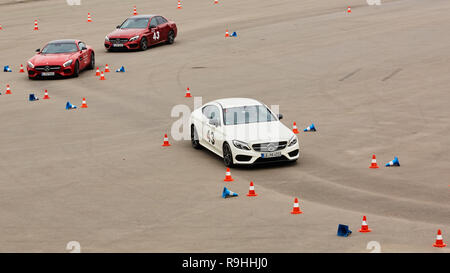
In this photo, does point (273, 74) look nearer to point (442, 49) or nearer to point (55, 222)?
point (442, 49)

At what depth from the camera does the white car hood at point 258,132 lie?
64.4ft

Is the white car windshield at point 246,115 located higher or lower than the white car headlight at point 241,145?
higher

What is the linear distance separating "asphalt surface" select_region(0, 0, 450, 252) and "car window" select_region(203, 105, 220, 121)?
108cm

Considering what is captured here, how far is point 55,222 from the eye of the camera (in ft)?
50.1

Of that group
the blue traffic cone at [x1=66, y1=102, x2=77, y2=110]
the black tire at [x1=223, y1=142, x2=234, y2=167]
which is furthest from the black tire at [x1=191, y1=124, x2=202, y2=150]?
the blue traffic cone at [x1=66, y1=102, x2=77, y2=110]

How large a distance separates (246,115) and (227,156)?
154 centimetres

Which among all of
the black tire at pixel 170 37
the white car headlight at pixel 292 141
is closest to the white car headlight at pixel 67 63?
the black tire at pixel 170 37

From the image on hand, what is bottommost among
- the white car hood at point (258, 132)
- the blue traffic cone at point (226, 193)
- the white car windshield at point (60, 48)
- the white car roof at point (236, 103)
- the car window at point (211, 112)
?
the blue traffic cone at point (226, 193)

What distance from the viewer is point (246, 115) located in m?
20.9

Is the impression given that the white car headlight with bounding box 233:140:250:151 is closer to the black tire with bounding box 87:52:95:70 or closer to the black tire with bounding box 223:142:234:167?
the black tire with bounding box 223:142:234:167

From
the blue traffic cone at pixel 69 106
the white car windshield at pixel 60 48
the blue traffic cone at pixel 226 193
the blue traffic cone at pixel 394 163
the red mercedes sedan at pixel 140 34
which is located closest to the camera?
the blue traffic cone at pixel 226 193

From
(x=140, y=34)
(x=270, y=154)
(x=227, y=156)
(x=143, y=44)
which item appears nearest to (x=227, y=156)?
(x=227, y=156)

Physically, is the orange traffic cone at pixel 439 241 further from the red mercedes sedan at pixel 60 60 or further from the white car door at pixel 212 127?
the red mercedes sedan at pixel 60 60

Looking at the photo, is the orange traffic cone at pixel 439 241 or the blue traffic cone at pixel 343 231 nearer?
the orange traffic cone at pixel 439 241
